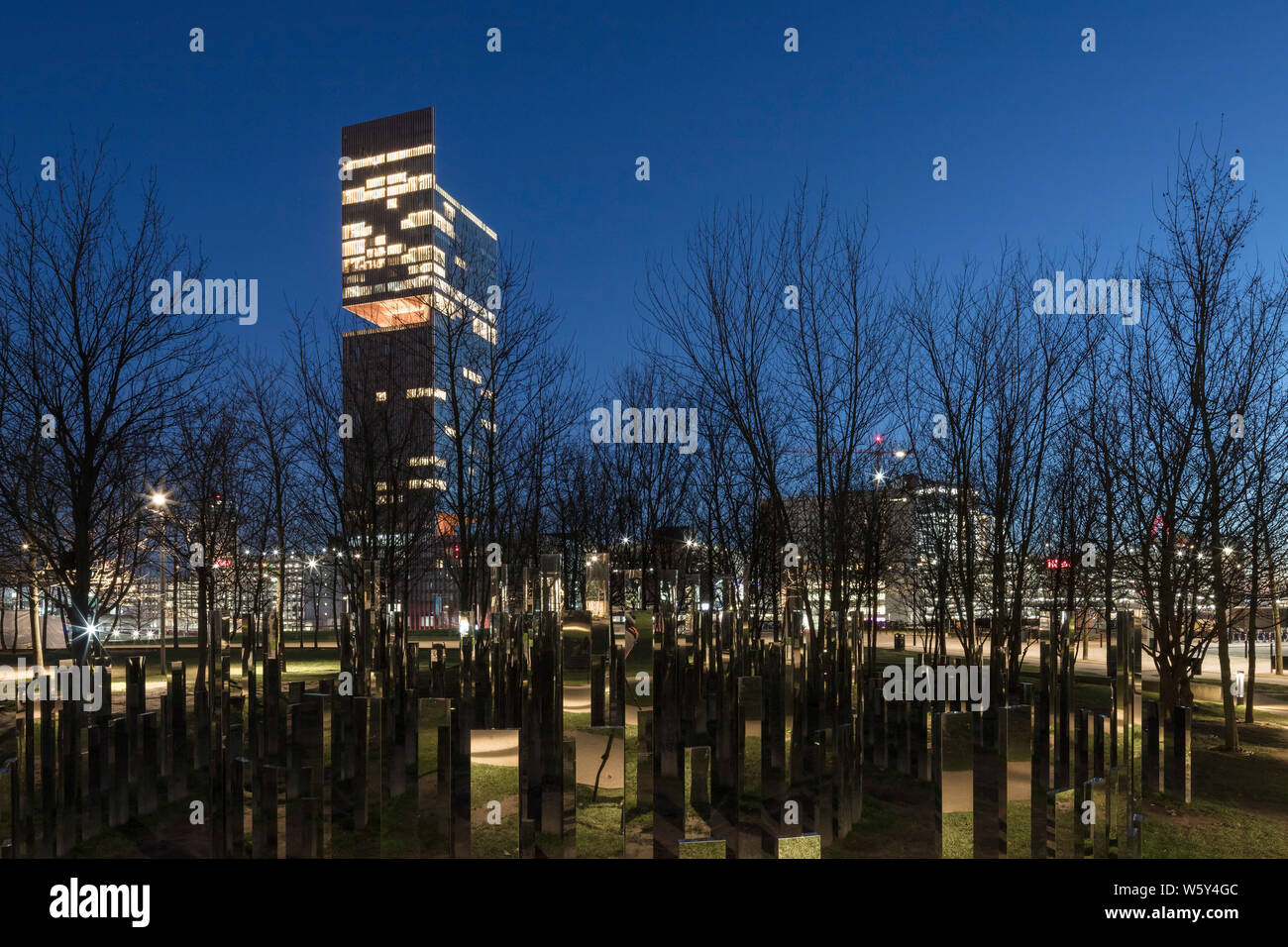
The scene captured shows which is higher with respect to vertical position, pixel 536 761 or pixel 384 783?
pixel 536 761

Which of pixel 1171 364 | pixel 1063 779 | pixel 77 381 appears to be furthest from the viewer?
pixel 1171 364

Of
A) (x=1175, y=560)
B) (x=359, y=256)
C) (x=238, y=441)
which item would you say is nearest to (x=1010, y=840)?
(x=1175, y=560)

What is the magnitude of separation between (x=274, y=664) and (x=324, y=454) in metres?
7.37

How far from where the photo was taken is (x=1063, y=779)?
17.4ft

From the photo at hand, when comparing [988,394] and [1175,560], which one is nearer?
[1175,560]

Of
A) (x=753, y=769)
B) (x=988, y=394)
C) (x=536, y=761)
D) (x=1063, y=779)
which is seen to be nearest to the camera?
(x=536, y=761)

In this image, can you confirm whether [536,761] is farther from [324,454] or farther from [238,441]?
[238,441]

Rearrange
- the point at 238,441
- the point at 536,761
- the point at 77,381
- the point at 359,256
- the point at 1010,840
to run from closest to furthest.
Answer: the point at 1010,840
the point at 536,761
the point at 77,381
the point at 238,441
the point at 359,256

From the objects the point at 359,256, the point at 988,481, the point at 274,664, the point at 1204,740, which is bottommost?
Result: the point at 1204,740

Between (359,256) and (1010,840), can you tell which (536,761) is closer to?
(1010,840)

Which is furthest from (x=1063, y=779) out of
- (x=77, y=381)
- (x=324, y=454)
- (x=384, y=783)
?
(x=324, y=454)

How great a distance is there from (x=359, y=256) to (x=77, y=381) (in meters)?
14.5

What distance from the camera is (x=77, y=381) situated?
299 inches

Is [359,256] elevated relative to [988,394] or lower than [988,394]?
elevated
